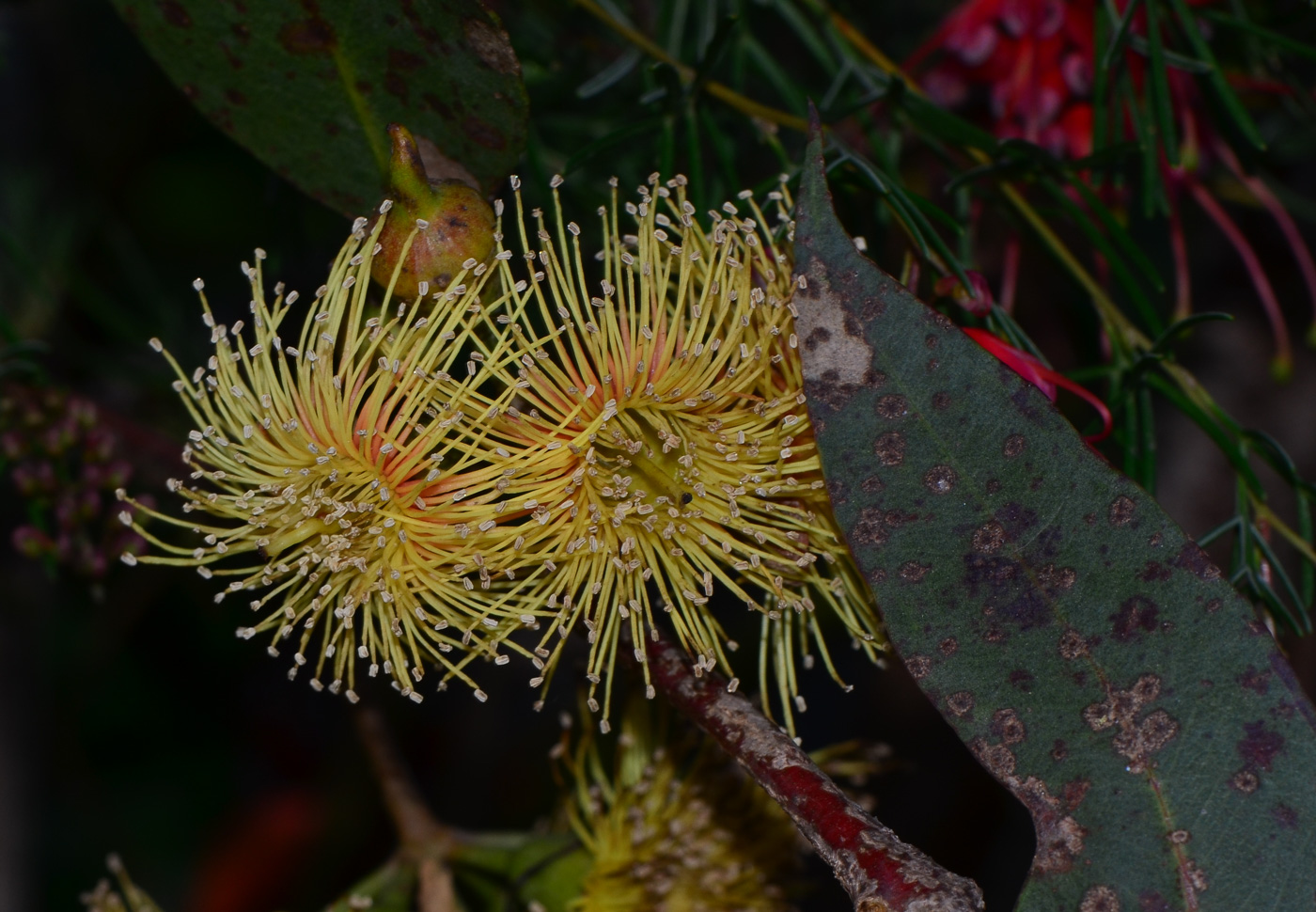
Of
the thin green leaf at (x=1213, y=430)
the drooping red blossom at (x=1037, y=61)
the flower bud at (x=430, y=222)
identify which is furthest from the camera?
the drooping red blossom at (x=1037, y=61)

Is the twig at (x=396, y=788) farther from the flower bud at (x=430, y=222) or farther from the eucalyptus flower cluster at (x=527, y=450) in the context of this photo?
the flower bud at (x=430, y=222)

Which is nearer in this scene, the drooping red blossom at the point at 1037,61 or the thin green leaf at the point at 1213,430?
the thin green leaf at the point at 1213,430

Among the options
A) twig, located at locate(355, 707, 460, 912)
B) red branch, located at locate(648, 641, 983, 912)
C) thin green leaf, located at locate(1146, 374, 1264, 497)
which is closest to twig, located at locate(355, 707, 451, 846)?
twig, located at locate(355, 707, 460, 912)

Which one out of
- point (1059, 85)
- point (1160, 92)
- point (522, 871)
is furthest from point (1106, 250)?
point (522, 871)

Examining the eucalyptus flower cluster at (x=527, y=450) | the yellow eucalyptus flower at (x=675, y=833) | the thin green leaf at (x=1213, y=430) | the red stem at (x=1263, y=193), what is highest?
the red stem at (x=1263, y=193)

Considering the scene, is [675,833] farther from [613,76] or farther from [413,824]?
[613,76]

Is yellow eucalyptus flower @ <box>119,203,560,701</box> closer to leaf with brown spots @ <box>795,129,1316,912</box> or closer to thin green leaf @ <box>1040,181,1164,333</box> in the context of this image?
leaf with brown spots @ <box>795,129,1316,912</box>

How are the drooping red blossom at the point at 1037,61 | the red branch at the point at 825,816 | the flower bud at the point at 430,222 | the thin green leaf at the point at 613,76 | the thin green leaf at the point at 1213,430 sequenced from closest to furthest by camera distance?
the red branch at the point at 825,816
the flower bud at the point at 430,222
the thin green leaf at the point at 1213,430
the thin green leaf at the point at 613,76
the drooping red blossom at the point at 1037,61

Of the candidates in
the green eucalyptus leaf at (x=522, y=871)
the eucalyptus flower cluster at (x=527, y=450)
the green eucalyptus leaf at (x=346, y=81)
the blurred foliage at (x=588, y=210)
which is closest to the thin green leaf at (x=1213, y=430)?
the blurred foliage at (x=588, y=210)

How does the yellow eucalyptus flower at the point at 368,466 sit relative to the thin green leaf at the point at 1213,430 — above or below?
above
